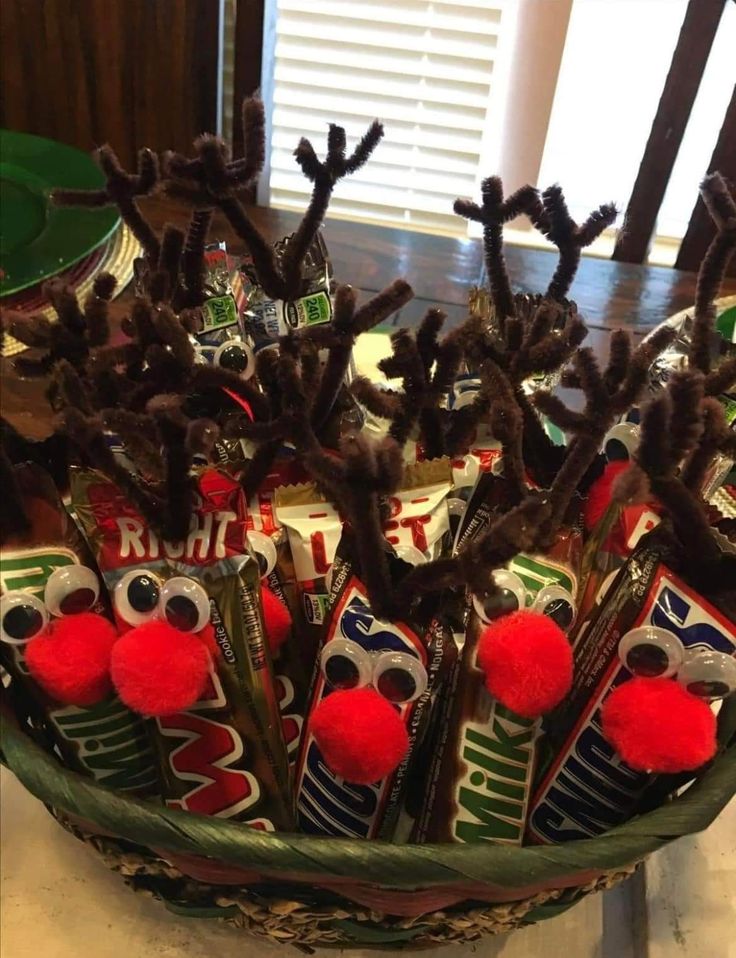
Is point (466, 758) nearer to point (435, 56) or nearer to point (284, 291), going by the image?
point (284, 291)

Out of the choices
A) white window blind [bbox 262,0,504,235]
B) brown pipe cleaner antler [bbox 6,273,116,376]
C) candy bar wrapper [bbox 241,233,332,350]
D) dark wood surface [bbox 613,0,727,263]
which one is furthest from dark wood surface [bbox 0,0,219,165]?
brown pipe cleaner antler [bbox 6,273,116,376]

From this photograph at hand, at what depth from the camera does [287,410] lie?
1.40ft

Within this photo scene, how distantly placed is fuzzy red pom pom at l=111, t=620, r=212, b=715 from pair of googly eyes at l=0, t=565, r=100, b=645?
3 cm

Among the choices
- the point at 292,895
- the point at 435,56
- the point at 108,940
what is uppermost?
the point at 435,56

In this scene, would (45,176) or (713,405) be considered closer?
(713,405)

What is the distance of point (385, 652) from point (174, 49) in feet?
3.69

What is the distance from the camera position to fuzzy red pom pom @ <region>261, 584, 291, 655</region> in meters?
0.47

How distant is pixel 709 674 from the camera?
Answer: 384 millimetres

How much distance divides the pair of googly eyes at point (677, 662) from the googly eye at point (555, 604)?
0.03 m

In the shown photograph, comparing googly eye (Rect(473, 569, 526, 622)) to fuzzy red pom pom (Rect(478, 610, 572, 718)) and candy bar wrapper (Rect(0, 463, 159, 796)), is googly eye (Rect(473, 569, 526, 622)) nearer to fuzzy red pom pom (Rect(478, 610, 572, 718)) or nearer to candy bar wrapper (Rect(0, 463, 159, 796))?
fuzzy red pom pom (Rect(478, 610, 572, 718))

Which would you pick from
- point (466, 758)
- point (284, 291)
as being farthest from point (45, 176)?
point (466, 758)

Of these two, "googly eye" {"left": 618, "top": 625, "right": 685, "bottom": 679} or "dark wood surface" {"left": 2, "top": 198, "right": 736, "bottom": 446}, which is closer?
A: "googly eye" {"left": 618, "top": 625, "right": 685, "bottom": 679}

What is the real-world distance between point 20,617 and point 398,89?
57.2 inches

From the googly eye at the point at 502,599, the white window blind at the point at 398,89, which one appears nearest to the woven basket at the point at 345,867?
the googly eye at the point at 502,599
